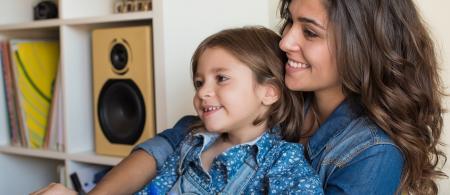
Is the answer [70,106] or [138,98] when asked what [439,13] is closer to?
[138,98]

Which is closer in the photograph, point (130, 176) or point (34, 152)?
point (130, 176)

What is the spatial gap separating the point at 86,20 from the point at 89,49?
19 cm

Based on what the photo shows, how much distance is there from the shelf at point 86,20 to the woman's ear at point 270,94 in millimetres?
531

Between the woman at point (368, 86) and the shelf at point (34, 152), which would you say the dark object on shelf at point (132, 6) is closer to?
the shelf at point (34, 152)

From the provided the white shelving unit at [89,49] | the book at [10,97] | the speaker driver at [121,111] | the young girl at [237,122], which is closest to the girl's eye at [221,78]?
the young girl at [237,122]

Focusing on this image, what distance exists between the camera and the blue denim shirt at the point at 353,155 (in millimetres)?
944

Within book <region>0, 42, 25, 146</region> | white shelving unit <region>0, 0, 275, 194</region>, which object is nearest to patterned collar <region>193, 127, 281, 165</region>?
white shelving unit <region>0, 0, 275, 194</region>

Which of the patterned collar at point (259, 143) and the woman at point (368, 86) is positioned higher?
the woman at point (368, 86)

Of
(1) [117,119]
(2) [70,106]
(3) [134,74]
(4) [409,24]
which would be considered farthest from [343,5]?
(2) [70,106]

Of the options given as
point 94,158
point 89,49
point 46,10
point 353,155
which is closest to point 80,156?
point 94,158

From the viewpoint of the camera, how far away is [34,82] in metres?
2.01

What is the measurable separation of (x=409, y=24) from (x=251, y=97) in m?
0.37

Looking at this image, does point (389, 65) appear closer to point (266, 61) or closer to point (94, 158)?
point (266, 61)

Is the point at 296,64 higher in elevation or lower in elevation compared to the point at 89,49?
higher
